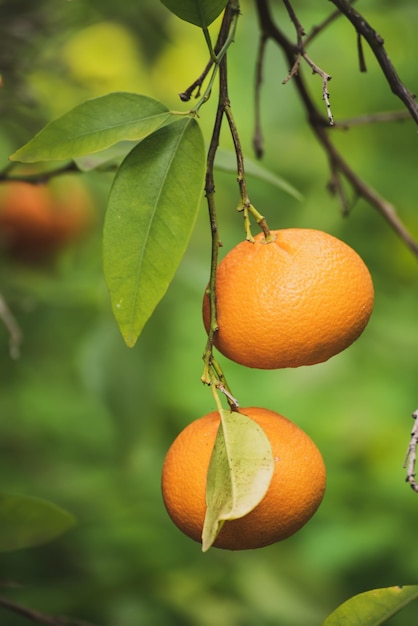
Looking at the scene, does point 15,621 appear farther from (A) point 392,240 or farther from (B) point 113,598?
(A) point 392,240

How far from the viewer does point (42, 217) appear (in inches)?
68.1

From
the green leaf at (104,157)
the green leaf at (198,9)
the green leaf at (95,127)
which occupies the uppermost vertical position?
the green leaf at (198,9)

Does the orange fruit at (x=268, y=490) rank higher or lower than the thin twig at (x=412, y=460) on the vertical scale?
lower

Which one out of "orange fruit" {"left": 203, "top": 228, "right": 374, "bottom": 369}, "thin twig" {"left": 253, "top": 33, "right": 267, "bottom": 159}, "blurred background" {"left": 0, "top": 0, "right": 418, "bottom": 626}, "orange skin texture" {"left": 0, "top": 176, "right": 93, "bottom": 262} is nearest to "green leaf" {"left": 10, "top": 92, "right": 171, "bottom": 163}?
"orange fruit" {"left": 203, "top": 228, "right": 374, "bottom": 369}

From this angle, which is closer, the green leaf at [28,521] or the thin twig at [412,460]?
the thin twig at [412,460]

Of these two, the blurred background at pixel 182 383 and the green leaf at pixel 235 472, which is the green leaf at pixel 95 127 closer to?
the green leaf at pixel 235 472

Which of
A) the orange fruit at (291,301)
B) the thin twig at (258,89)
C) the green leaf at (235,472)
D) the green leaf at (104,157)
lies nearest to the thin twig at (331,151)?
the thin twig at (258,89)

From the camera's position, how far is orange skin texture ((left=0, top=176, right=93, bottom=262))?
5.58 feet

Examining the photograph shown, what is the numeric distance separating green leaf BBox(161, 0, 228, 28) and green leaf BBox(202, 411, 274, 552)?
29 cm

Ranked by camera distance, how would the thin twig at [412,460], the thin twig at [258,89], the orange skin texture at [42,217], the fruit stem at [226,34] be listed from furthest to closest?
the orange skin texture at [42,217]
the thin twig at [258,89]
the fruit stem at [226,34]
the thin twig at [412,460]

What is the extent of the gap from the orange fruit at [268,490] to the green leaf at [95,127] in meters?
0.22

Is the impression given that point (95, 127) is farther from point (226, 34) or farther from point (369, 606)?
point (369, 606)

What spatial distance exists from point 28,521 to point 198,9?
0.53m

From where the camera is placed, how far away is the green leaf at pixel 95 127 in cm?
58
